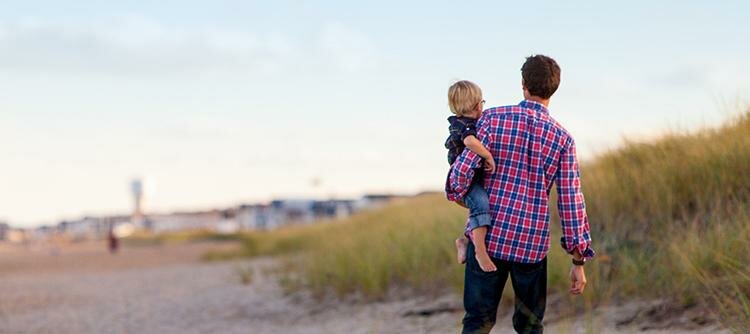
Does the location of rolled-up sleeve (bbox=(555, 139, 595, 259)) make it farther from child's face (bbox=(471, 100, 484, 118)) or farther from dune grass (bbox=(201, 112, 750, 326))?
dune grass (bbox=(201, 112, 750, 326))

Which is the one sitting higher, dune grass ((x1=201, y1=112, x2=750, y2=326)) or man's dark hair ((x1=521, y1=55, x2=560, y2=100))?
man's dark hair ((x1=521, y1=55, x2=560, y2=100))

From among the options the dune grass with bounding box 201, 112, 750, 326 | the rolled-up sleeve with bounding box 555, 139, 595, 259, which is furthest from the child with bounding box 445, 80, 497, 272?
the dune grass with bounding box 201, 112, 750, 326

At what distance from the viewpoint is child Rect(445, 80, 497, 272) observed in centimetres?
376

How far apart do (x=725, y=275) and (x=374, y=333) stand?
2.54 metres

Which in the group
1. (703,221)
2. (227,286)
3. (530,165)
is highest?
(530,165)

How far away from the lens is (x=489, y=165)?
3770 millimetres

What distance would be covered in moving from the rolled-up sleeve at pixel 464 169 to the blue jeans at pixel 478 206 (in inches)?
1.2

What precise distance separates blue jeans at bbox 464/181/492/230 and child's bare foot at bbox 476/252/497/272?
110 millimetres

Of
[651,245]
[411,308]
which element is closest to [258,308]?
[411,308]

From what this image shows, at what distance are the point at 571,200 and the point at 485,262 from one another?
0.41 metres

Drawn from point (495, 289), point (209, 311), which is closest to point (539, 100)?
point (495, 289)

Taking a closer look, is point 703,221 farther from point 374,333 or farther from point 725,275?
point 374,333

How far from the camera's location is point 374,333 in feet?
24.3

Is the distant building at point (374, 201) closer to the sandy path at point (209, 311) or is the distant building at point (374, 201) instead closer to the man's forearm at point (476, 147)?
the sandy path at point (209, 311)
